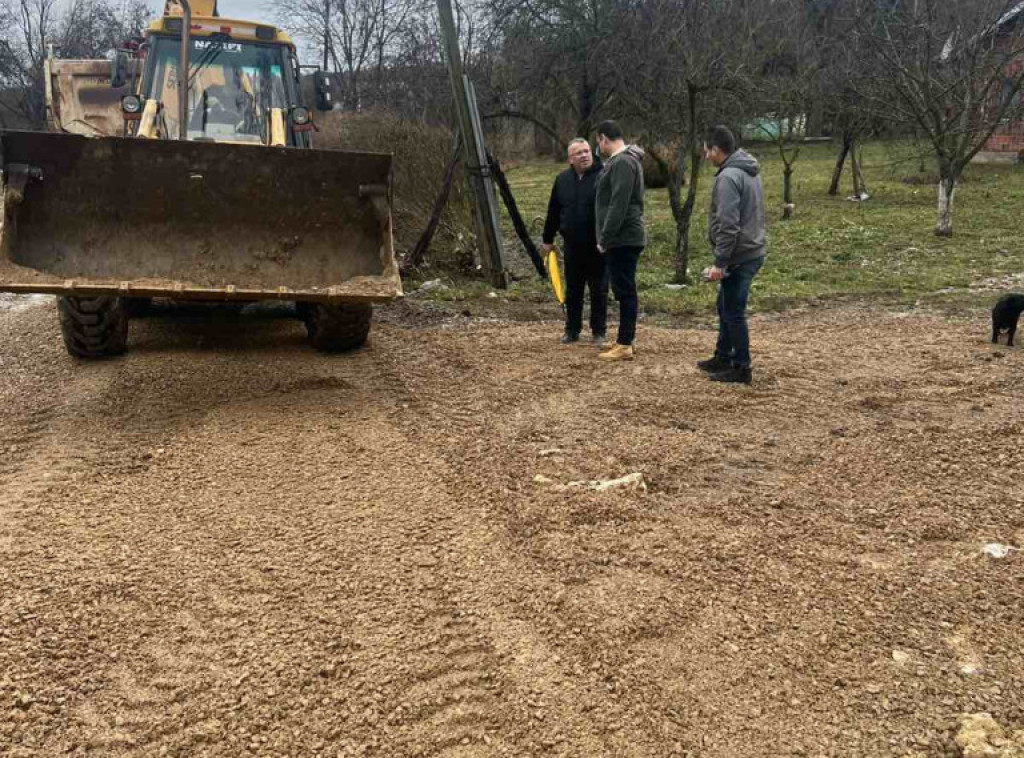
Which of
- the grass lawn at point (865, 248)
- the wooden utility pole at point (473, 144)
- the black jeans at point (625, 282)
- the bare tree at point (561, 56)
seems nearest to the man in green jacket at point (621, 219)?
the black jeans at point (625, 282)

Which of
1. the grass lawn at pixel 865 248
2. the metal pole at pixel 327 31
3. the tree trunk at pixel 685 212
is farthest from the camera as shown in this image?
the metal pole at pixel 327 31

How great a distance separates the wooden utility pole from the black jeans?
11.4ft

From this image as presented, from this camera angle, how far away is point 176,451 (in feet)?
15.2

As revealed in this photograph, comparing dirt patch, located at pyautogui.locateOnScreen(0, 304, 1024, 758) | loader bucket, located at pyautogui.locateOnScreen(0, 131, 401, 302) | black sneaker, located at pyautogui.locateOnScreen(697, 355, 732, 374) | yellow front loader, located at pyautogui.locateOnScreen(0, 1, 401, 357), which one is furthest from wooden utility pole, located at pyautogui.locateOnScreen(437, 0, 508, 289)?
dirt patch, located at pyautogui.locateOnScreen(0, 304, 1024, 758)

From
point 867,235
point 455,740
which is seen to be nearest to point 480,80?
point 867,235

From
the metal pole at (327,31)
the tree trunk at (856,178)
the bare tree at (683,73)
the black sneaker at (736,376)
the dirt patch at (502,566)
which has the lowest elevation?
the dirt patch at (502,566)

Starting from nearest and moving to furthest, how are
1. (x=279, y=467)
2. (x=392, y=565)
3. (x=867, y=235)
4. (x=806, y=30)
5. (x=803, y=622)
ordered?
1. (x=803, y=622)
2. (x=392, y=565)
3. (x=279, y=467)
4. (x=867, y=235)
5. (x=806, y=30)

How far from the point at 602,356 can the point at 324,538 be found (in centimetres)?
354

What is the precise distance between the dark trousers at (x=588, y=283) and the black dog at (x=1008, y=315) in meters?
3.07

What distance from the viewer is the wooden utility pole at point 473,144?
32.0 feet

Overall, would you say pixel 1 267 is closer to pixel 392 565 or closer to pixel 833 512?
pixel 392 565

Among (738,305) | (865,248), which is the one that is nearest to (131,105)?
(738,305)

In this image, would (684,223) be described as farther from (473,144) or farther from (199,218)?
(199,218)

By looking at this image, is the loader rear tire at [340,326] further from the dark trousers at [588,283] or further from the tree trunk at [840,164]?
the tree trunk at [840,164]
